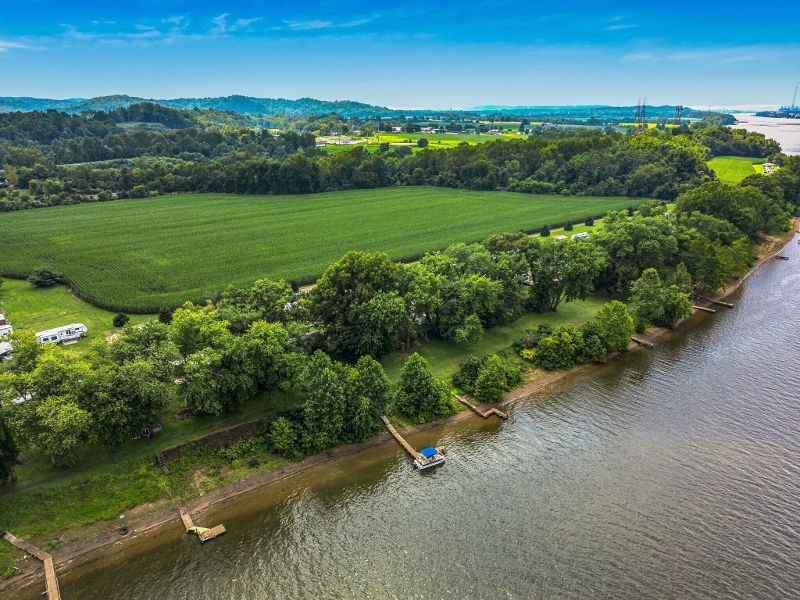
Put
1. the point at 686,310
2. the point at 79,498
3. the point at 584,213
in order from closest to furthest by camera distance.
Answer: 1. the point at 79,498
2. the point at 686,310
3. the point at 584,213

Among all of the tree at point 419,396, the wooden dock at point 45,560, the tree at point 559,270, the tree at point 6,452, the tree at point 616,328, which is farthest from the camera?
the tree at point 559,270

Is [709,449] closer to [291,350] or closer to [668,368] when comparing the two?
[668,368]

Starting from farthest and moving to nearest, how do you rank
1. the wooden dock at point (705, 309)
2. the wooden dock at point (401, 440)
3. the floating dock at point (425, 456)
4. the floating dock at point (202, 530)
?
the wooden dock at point (705, 309) → the wooden dock at point (401, 440) → the floating dock at point (425, 456) → the floating dock at point (202, 530)

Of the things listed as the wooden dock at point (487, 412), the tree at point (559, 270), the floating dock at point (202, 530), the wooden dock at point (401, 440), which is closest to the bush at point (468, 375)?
the wooden dock at point (487, 412)

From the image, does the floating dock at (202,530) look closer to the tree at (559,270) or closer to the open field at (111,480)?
the open field at (111,480)

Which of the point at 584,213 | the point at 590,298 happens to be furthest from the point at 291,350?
the point at 584,213

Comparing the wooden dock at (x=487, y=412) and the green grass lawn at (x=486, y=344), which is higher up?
the green grass lawn at (x=486, y=344)

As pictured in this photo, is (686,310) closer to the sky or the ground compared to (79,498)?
closer to the sky
